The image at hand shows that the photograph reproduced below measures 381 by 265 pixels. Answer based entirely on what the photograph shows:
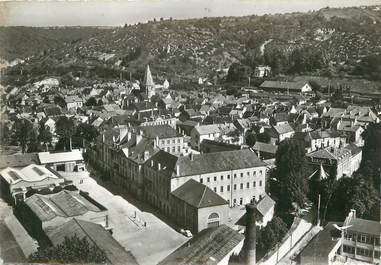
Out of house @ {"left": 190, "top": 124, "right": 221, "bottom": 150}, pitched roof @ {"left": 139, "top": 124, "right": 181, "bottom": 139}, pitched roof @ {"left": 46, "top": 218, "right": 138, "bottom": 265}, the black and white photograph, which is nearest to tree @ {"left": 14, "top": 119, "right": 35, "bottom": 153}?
the black and white photograph

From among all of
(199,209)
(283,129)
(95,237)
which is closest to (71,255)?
(95,237)

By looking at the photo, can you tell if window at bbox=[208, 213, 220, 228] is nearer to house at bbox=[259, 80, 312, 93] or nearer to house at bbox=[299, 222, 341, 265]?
house at bbox=[299, 222, 341, 265]

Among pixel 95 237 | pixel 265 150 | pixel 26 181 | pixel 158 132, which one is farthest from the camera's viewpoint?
pixel 158 132


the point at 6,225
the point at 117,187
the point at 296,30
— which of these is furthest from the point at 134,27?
the point at 6,225

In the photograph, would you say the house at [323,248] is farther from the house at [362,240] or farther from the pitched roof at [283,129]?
the pitched roof at [283,129]

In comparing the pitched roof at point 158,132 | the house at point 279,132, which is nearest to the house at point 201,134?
the pitched roof at point 158,132

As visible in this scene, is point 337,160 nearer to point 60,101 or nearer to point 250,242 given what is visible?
point 250,242
